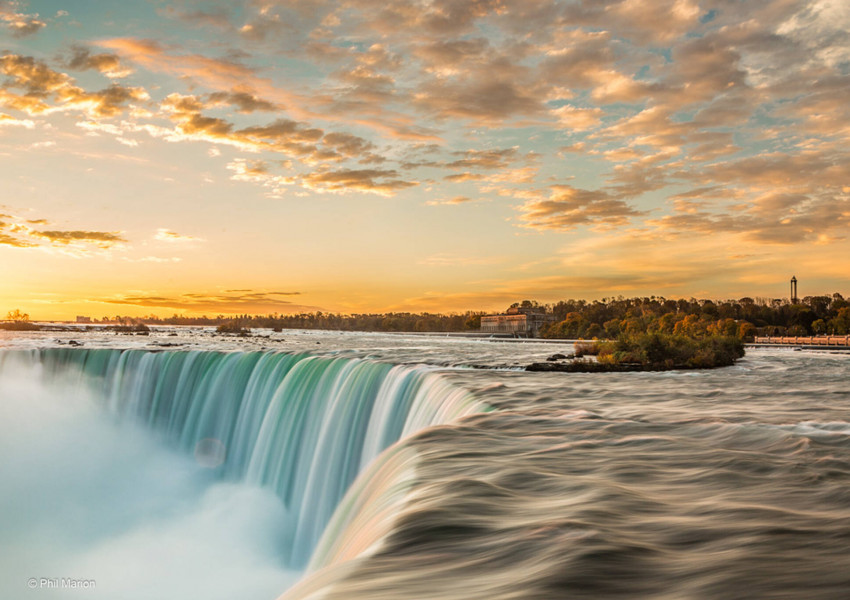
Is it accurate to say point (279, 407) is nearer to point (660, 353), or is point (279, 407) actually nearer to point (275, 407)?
point (275, 407)

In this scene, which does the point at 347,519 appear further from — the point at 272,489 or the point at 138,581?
the point at 272,489

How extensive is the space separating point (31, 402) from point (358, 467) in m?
24.4

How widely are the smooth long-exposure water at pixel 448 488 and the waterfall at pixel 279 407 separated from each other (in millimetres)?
110

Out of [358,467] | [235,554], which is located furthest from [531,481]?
[235,554]

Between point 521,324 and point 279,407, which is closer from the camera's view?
point 279,407

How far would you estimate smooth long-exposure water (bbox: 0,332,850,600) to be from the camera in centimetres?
451

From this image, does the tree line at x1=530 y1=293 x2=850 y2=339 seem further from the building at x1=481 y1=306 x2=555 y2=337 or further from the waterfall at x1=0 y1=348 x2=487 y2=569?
the waterfall at x1=0 y1=348 x2=487 y2=569

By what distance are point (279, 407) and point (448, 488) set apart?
56.8ft

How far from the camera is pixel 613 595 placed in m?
3.91

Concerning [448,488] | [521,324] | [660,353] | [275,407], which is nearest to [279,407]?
[275,407]

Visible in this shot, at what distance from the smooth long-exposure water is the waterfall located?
110mm

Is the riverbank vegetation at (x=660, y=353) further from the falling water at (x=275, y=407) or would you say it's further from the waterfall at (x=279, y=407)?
the waterfall at (x=279, y=407)

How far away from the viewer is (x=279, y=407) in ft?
74.4

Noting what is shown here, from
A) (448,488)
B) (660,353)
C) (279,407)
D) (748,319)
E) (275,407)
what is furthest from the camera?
(748,319)
